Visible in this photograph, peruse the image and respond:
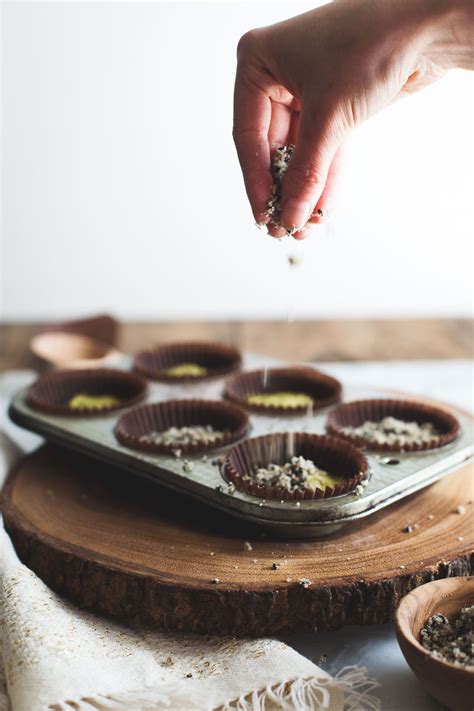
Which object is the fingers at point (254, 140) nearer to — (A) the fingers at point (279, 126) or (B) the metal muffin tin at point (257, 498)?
(A) the fingers at point (279, 126)

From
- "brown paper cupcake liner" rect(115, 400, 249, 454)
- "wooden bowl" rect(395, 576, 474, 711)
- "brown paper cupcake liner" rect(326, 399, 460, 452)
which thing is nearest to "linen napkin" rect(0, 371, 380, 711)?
"wooden bowl" rect(395, 576, 474, 711)

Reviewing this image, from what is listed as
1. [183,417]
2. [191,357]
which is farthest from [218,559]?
[191,357]

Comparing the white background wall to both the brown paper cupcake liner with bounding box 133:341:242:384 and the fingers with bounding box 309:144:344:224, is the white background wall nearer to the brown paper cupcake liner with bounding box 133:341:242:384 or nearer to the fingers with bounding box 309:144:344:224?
the brown paper cupcake liner with bounding box 133:341:242:384

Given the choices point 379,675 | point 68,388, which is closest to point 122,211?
point 68,388

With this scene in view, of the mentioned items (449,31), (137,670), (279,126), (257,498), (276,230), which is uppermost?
(449,31)

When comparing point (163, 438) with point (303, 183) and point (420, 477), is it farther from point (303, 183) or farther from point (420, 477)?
point (303, 183)

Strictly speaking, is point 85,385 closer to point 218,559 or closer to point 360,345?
point 218,559
